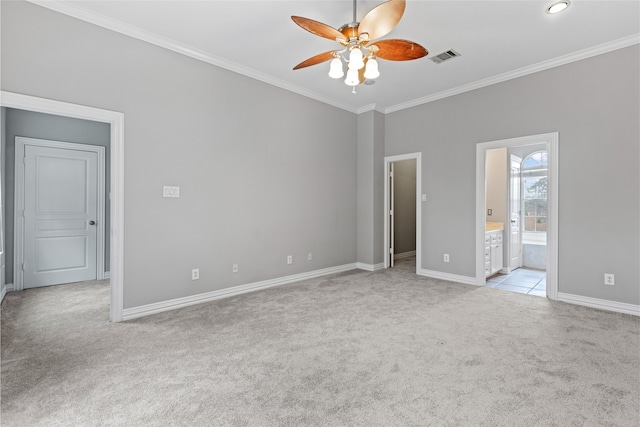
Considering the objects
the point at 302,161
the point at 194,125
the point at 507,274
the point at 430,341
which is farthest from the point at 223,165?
the point at 507,274

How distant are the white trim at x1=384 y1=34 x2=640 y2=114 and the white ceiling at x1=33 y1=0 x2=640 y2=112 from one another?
0.01 meters

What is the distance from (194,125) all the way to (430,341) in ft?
10.9

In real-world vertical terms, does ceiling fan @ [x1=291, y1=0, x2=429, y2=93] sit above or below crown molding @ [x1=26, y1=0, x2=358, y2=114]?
below

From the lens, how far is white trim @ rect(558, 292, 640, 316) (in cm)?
329

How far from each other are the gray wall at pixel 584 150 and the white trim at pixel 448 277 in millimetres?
91

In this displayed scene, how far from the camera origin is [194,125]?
11.7ft

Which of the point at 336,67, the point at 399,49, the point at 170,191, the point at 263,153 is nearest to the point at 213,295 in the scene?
the point at 170,191

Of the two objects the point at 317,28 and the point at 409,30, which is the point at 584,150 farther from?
the point at 317,28

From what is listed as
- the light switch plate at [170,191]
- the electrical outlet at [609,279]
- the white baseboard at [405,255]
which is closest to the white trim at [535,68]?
the electrical outlet at [609,279]

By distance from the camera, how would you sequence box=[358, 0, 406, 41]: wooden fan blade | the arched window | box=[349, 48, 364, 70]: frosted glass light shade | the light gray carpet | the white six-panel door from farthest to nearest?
1. the arched window
2. the white six-panel door
3. box=[349, 48, 364, 70]: frosted glass light shade
4. box=[358, 0, 406, 41]: wooden fan blade
5. the light gray carpet

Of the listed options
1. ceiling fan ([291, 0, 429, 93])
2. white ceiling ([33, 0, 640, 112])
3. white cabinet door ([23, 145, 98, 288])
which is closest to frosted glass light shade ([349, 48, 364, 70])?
ceiling fan ([291, 0, 429, 93])

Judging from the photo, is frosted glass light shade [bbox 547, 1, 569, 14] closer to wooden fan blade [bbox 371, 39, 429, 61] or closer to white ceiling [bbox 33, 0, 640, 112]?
white ceiling [bbox 33, 0, 640, 112]

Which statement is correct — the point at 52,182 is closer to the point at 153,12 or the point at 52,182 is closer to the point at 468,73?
the point at 153,12

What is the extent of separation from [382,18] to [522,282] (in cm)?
448
